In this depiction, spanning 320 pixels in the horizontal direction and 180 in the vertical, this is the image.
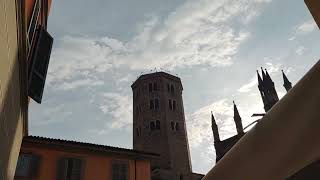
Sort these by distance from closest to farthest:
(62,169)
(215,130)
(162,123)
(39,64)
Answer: (39,64)
(62,169)
(215,130)
(162,123)

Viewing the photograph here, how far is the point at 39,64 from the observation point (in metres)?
6.98

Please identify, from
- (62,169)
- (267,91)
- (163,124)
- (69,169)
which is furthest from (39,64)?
(163,124)

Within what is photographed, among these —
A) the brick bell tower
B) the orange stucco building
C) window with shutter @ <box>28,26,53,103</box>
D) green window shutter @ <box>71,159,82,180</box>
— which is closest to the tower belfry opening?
the brick bell tower

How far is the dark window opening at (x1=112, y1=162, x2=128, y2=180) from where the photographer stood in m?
17.5

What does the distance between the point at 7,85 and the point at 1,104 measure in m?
0.37

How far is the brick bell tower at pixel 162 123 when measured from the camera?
45031mm

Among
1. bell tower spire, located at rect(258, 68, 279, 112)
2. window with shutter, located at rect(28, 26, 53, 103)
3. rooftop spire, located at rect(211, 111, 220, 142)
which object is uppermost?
bell tower spire, located at rect(258, 68, 279, 112)

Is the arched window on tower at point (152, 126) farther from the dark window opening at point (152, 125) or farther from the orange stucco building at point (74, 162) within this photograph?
the orange stucco building at point (74, 162)

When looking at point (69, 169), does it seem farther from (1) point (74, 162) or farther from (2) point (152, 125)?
(2) point (152, 125)

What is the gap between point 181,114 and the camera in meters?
51.2

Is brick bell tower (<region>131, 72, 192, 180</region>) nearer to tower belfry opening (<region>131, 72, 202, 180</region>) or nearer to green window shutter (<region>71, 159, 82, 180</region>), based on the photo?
tower belfry opening (<region>131, 72, 202, 180</region>)

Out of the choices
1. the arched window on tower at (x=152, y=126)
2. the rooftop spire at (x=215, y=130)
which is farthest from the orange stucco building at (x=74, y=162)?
the arched window on tower at (x=152, y=126)

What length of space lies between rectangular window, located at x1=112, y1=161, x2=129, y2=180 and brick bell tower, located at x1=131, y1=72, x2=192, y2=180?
2453 cm

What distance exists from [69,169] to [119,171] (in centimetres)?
287
